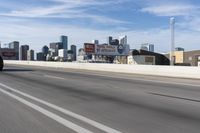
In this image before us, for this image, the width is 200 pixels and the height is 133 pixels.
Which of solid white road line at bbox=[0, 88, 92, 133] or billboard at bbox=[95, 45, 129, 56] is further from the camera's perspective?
billboard at bbox=[95, 45, 129, 56]

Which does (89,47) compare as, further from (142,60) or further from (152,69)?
(152,69)

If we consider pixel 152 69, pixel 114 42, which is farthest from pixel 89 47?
pixel 152 69

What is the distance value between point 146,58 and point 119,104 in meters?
65.5

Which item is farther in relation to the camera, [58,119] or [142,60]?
[142,60]

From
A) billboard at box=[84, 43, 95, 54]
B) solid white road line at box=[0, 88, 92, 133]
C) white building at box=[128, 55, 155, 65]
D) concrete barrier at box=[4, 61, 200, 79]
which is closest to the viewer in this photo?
solid white road line at box=[0, 88, 92, 133]

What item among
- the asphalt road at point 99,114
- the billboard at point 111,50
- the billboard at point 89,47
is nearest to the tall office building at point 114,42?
the billboard at point 111,50

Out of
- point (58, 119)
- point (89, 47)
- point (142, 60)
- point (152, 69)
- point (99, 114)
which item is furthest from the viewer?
point (89, 47)

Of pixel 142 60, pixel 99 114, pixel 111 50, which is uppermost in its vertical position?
pixel 111 50

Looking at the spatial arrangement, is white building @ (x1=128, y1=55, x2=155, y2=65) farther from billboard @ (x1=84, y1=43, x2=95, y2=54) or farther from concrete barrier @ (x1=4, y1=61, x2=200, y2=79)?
concrete barrier @ (x1=4, y1=61, x2=200, y2=79)

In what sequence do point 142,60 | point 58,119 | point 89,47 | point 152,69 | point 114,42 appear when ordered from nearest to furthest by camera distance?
point 58,119, point 152,69, point 142,60, point 89,47, point 114,42

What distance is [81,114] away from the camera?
1150 centimetres

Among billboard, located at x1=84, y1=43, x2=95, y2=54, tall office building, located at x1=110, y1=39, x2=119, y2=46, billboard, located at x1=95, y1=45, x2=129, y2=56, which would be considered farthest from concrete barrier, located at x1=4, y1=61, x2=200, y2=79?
tall office building, located at x1=110, y1=39, x2=119, y2=46

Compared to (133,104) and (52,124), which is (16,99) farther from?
(52,124)

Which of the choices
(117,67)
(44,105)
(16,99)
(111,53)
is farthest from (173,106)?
(111,53)
